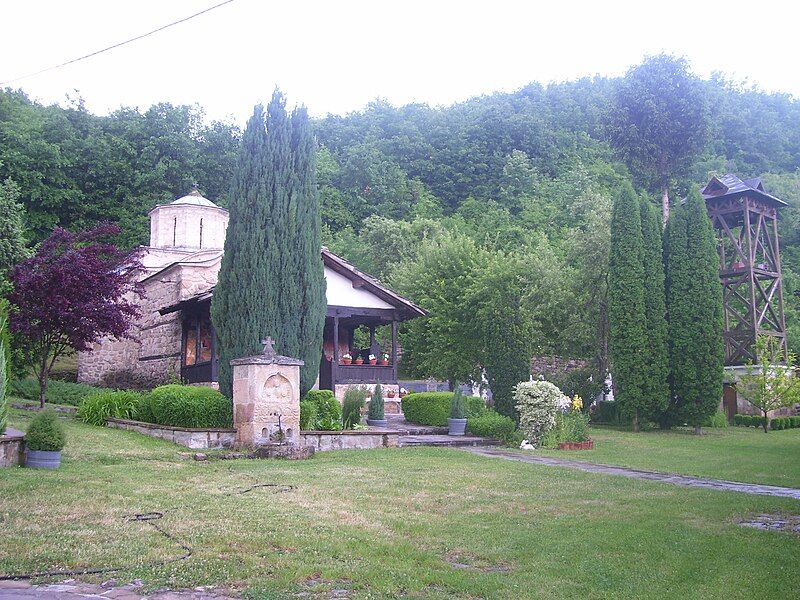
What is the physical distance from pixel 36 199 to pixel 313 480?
123 ft

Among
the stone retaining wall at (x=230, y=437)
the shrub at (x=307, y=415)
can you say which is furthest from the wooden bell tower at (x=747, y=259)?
the shrub at (x=307, y=415)

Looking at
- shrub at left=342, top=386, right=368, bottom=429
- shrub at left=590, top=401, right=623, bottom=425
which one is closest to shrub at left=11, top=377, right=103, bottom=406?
shrub at left=342, top=386, right=368, bottom=429

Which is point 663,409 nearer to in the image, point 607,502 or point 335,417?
point 335,417

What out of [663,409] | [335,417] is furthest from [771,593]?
[663,409]

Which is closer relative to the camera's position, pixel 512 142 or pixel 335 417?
pixel 335 417

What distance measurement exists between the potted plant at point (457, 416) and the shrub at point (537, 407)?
1.68m

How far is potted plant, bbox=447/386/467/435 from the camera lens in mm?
17734

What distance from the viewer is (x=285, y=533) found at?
6266mm

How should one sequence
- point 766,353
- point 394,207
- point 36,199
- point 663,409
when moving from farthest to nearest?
point 394,207
point 36,199
point 766,353
point 663,409

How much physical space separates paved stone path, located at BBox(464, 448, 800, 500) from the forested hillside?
14.8 metres

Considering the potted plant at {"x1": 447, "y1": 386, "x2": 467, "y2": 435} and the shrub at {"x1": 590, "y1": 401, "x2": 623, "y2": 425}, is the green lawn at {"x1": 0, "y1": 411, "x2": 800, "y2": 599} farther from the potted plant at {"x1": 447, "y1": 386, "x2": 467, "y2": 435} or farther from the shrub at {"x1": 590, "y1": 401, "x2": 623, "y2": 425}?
Result: the shrub at {"x1": 590, "y1": 401, "x2": 623, "y2": 425}

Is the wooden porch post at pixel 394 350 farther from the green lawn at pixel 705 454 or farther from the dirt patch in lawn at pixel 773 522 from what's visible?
the dirt patch in lawn at pixel 773 522

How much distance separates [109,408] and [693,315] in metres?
18.0

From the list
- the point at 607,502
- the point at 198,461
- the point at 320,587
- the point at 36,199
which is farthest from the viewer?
the point at 36,199
